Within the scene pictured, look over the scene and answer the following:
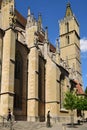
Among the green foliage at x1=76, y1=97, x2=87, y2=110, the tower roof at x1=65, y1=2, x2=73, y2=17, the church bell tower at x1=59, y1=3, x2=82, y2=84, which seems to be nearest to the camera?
the green foliage at x1=76, y1=97, x2=87, y2=110

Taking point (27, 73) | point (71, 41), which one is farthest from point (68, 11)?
point (27, 73)

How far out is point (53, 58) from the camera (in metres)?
35.3

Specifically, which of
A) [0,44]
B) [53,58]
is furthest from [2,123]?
[53,58]

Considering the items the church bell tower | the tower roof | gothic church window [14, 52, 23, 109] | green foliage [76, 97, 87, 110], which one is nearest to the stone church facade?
gothic church window [14, 52, 23, 109]

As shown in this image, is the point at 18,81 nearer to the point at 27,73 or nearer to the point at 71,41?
the point at 27,73

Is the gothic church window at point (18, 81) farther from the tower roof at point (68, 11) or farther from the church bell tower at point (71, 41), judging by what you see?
the tower roof at point (68, 11)

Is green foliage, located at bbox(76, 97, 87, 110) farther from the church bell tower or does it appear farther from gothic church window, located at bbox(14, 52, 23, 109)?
the church bell tower

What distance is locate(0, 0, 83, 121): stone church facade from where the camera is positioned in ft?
81.1

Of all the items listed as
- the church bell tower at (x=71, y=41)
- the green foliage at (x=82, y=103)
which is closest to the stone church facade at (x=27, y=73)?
the green foliage at (x=82, y=103)

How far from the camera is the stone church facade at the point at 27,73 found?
2472 cm

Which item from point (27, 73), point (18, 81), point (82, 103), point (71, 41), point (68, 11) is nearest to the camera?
point (18, 81)

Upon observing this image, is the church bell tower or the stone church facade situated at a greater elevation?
the church bell tower

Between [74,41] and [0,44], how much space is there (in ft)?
112

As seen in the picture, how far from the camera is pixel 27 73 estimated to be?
30.1 meters
